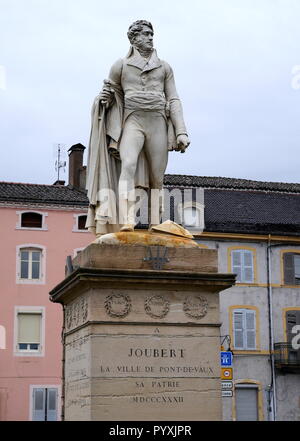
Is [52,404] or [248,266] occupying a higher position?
[248,266]

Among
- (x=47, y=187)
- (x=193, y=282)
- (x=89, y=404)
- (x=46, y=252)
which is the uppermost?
(x=47, y=187)

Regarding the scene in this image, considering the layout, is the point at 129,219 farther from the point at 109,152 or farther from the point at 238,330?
the point at 238,330

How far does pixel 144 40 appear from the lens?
1196 centimetres

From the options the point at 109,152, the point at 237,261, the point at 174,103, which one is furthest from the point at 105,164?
the point at 237,261

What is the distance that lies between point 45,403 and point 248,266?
1185cm

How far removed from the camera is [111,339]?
34.4 feet

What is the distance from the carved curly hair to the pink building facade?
2980 centimetres

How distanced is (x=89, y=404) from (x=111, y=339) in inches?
30.9

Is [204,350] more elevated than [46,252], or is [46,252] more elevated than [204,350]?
[46,252]

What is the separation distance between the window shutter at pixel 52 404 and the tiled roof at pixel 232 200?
29.3 ft

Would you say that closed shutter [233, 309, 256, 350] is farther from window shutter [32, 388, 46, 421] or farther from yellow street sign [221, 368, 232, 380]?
yellow street sign [221, 368, 232, 380]

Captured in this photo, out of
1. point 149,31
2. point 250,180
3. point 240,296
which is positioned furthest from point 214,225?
point 149,31

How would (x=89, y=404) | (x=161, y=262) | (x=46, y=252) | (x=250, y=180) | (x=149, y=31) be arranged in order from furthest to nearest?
(x=250, y=180), (x=46, y=252), (x=149, y=31), (x=161, y=262), (x=89, y=404)

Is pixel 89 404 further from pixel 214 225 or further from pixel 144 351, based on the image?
pixel 214 225
